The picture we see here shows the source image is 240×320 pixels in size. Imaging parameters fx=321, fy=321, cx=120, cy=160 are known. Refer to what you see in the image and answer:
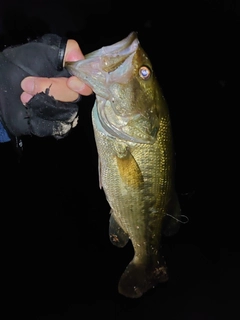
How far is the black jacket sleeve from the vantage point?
1.80 metres

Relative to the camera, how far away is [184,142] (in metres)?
8.01

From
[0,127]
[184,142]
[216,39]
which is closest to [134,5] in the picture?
[216,39]

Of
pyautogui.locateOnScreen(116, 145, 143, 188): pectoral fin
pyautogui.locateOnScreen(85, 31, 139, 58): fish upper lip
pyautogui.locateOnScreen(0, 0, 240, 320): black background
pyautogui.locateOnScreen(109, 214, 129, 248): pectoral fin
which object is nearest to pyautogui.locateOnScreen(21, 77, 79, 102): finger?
pyautogui.locateOnScreen(85, 31, 139, 58): fish upper lip

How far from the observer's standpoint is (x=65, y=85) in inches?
70.1

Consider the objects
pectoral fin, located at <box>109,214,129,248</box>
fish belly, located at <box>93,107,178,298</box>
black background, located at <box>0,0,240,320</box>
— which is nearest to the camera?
fish belly, located at <box>93,107,178,298</box>

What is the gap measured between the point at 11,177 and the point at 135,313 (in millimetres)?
3825

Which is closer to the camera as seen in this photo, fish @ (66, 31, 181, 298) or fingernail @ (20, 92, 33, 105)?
fish @ (66, 31, 181, 298)

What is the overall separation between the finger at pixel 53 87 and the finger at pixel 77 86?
0.06 meters

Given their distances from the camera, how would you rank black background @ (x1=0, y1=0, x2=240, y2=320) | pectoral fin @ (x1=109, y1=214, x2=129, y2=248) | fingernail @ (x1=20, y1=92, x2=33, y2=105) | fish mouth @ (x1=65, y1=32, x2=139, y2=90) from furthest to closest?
1. black background @ (x1=0, y1=0, x2=240, y2=320)
2. pectoral fin @ (x1=109, y1=214, x2=129, y2=248)
3. fingernail @ (x1=20, y1=92, x2=33, y2=105)
4. fish mouth @ (x1=65, y1=32, x2=139, y2=90)

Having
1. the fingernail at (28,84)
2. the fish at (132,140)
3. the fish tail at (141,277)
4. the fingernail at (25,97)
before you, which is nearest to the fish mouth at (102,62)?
the fish at (132,140)

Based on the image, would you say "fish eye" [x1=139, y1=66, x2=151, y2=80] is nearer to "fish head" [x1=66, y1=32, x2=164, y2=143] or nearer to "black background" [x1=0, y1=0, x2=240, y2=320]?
"fish head" [x1=66, y1=32, x2=164, y2=143]

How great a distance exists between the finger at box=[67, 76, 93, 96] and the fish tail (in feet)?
3.97

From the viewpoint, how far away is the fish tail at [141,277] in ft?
7.27

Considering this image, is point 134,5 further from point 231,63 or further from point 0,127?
point 0,127
